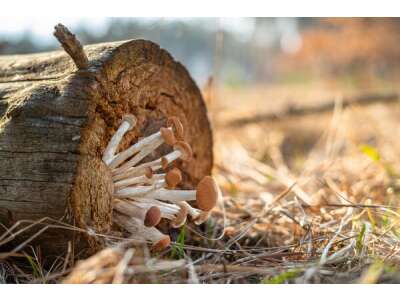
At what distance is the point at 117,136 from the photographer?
6.95 feet

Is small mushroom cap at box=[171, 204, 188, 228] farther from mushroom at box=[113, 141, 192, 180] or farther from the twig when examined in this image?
the twig

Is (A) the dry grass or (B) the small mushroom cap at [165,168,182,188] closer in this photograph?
(A) the dry grass

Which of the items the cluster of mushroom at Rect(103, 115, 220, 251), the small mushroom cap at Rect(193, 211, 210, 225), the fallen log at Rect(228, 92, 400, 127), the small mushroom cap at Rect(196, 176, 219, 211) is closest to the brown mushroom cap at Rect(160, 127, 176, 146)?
the cluster of mushroom at Rect(103, 115, 220, 251)

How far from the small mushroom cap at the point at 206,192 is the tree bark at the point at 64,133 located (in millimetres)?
385

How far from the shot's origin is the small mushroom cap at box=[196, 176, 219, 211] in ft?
6.95

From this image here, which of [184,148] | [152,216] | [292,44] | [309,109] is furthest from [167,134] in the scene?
[292,44]

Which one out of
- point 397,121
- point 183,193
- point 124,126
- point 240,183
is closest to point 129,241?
point 183,193

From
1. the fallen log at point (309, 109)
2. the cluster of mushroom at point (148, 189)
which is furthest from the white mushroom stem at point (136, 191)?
the fallen log at point (309, 109)

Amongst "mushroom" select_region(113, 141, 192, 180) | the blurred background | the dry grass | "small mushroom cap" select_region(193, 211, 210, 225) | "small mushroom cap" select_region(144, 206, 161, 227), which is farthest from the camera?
the blurred background

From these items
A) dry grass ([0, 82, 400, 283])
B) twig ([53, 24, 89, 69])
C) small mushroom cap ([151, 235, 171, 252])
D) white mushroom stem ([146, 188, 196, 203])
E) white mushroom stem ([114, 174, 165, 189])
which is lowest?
dry grass ([0, 82, 400, 283])

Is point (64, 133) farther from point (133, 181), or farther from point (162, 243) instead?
point (162, 243)

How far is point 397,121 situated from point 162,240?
19.8 ft

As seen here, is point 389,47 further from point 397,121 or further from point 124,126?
point 124,126

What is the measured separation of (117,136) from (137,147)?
0.11 m
